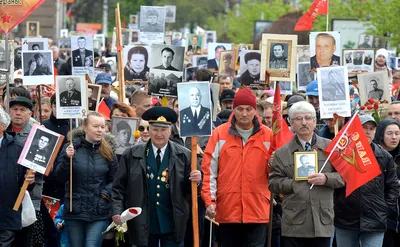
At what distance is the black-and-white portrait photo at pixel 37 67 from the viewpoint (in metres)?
14.6

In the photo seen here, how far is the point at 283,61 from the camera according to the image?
42.2ft

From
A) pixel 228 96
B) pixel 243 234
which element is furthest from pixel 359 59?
pixel 243 234

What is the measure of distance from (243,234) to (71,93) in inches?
102

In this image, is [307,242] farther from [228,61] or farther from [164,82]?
[228,61]

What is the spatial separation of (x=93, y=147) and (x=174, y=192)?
119 cm

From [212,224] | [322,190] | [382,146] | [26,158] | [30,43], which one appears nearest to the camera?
[322,190]

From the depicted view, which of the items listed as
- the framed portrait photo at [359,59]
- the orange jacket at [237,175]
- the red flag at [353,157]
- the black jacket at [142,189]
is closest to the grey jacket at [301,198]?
the red flag at [353,157]

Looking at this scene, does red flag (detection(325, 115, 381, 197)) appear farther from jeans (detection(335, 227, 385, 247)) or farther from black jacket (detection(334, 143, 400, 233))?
jeans (detection(335, 227, 385, 247))

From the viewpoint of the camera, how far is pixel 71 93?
1197cm

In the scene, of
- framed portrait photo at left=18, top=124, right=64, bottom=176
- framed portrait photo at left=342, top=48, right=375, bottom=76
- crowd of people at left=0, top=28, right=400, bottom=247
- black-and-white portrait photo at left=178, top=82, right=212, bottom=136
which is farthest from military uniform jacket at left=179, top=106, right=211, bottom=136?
framed portrait photo at left=342, top=48, right=375, bottom=76

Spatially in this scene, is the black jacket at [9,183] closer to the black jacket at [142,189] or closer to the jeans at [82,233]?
the jeans at [82,233]

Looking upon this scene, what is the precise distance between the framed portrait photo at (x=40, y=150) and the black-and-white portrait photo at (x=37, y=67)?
380cm

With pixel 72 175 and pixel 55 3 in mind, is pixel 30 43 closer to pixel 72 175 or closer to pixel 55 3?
pixel 72 175

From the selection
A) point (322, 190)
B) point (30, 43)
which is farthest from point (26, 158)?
point (30, 43)
